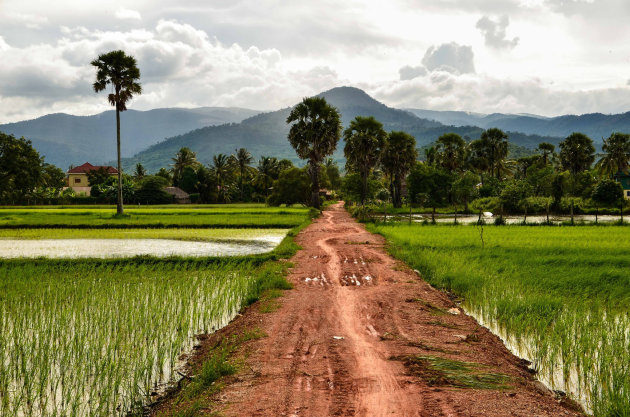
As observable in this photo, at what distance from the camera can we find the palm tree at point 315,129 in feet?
180

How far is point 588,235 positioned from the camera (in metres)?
24.0

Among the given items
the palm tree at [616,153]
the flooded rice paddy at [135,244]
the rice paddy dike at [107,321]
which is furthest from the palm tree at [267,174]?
the rice paddy dike at [107,321]

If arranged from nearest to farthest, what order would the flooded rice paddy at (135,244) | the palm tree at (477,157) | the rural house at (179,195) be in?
1. the flooded rice paddy at (135,244)
2. the palm tree at (477,157)
3. the rural house at (179,195)

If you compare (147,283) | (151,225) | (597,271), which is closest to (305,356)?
(147,283)

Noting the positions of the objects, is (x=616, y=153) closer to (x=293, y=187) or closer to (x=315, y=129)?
(x=315, y=129)

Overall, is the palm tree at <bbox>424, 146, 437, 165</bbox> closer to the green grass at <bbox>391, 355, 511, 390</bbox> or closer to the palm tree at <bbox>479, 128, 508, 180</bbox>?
the palm tree at <bbox>479, 128, 508, 180</bbox>

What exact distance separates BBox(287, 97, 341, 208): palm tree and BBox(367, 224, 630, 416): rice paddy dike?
1347 inches

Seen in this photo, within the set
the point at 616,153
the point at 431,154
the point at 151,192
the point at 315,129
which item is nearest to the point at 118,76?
the point at 315,129

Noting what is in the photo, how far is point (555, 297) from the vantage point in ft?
35.6

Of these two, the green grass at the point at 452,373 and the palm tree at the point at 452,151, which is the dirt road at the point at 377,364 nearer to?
the green grass at the point at 452,373

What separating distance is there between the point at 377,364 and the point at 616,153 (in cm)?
7606

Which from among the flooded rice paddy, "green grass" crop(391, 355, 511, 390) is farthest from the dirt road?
the flooded rice paddy

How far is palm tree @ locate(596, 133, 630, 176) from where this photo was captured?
2606 inches

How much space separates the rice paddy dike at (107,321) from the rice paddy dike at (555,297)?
5.70 meters
